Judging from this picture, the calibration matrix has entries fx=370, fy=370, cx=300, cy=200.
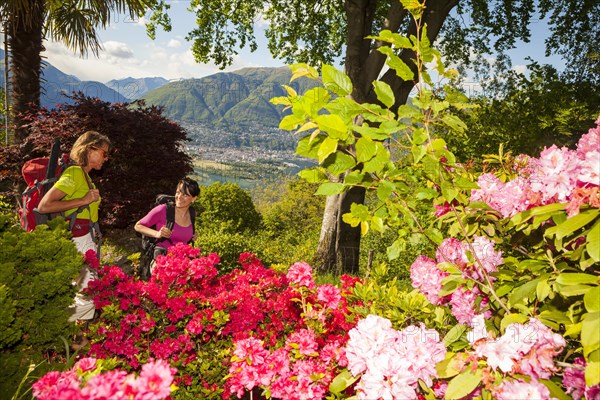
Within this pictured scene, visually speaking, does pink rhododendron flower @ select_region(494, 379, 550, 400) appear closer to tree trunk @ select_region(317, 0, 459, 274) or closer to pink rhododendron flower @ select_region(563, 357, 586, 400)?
pink rhododendron flower @ select_region(563, 357, 586, 400)

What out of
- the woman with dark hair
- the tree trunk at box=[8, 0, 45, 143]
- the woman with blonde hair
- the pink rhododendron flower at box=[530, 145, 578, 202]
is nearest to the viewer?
the pink rhododendron flower at box=[530, 145, 578, 202]

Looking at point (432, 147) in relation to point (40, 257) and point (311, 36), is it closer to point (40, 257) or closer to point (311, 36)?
point (40, 257)

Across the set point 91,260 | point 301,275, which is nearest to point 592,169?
point 301,275

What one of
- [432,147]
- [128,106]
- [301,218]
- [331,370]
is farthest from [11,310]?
[301,218]

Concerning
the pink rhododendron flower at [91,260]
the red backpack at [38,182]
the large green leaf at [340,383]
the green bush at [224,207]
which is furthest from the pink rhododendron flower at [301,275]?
the green bush at [224,207]

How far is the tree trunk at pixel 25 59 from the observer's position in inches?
310

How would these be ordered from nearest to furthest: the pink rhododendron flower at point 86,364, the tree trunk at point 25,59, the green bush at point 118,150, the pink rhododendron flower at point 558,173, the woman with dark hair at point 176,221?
the pink rhododendron flower at point 558,173
the pink rhododendron flower at point 86,364
the woman with dark hair at point 176,221
the tree trunk at point 25,59
the green bush at point 118,150

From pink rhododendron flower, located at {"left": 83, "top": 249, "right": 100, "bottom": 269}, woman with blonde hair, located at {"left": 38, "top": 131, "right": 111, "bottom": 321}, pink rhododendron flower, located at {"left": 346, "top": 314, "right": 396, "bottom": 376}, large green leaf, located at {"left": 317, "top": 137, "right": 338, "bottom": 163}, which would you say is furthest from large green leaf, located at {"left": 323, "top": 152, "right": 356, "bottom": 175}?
woman with blonde hair, located at {"left": 38, "top": 131, "right": 111, "bottom": 321}

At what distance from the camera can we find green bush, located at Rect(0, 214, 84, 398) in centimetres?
213

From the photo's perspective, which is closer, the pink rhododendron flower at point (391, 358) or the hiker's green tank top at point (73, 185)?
the pink rhododendron flower at point (391, 358)

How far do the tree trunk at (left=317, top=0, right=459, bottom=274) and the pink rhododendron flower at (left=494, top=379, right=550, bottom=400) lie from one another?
538 centimetres

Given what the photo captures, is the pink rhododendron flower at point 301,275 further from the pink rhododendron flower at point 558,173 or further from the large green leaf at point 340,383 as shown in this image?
the pink rhododendron flower at point 558,173

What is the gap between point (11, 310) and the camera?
1.93 metres

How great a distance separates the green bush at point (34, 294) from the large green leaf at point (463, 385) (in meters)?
2.18
